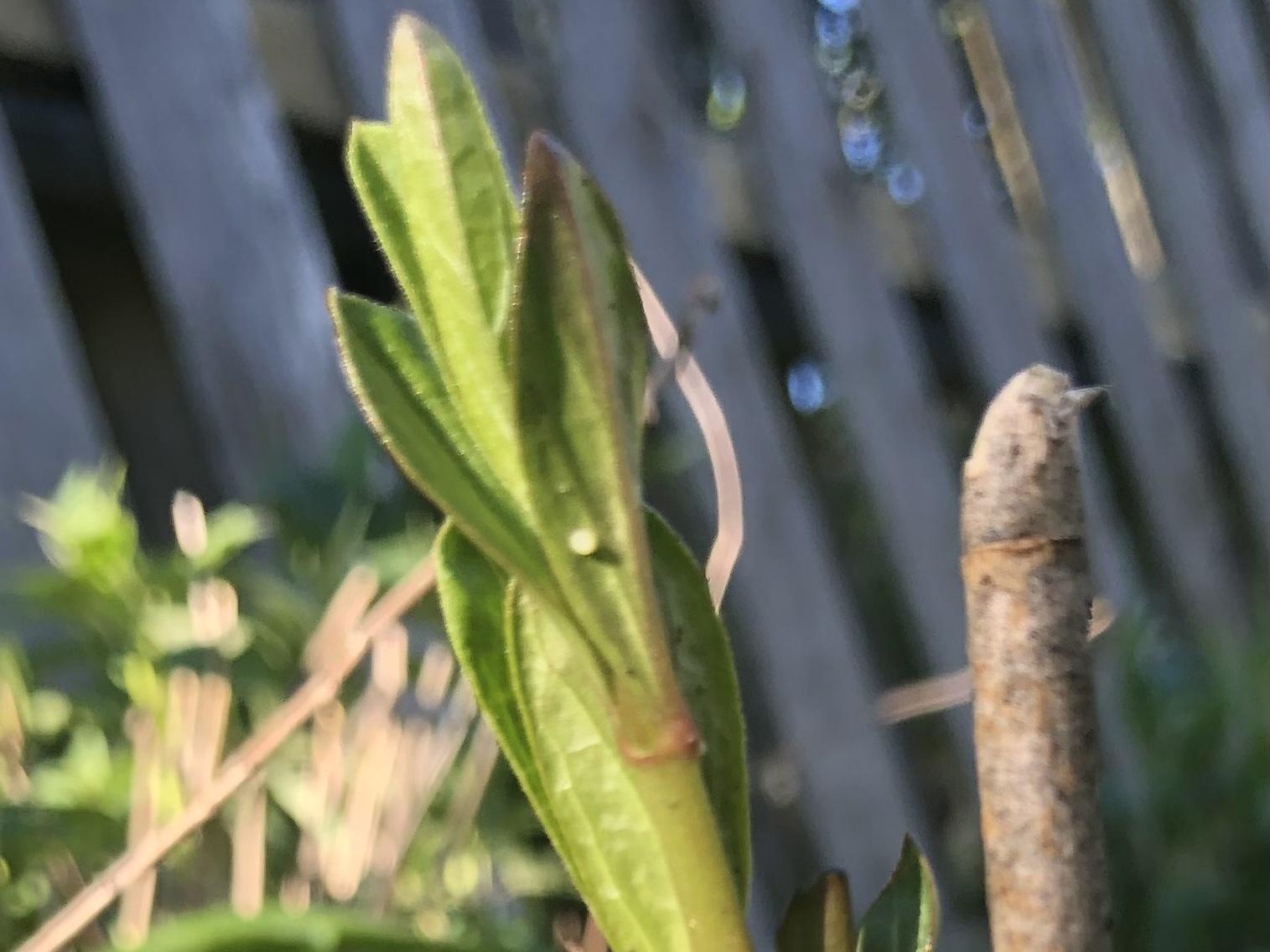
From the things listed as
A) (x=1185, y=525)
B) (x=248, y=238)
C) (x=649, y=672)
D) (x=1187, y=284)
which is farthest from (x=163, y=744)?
(x=1187, y=284)

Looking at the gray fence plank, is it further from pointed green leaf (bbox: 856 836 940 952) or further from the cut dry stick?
pointed green leaf (bbox: 856 836 940 952)

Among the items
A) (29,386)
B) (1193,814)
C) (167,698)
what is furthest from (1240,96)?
(167,698)

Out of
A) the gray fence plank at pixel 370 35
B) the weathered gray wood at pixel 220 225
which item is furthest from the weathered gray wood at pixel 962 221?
the weathered gray wood at pixel 220 225

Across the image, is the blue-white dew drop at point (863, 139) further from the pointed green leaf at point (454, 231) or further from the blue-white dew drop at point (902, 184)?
the pointed green leaf at point (454, 231)

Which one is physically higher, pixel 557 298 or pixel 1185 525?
pixel 557 298

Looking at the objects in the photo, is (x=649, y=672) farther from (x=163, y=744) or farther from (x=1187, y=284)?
(x=1187, y=284)

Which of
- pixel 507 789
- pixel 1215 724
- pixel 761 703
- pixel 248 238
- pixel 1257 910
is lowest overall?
pixel 1257 910

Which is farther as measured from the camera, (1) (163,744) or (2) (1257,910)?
(2) (1257,910)
